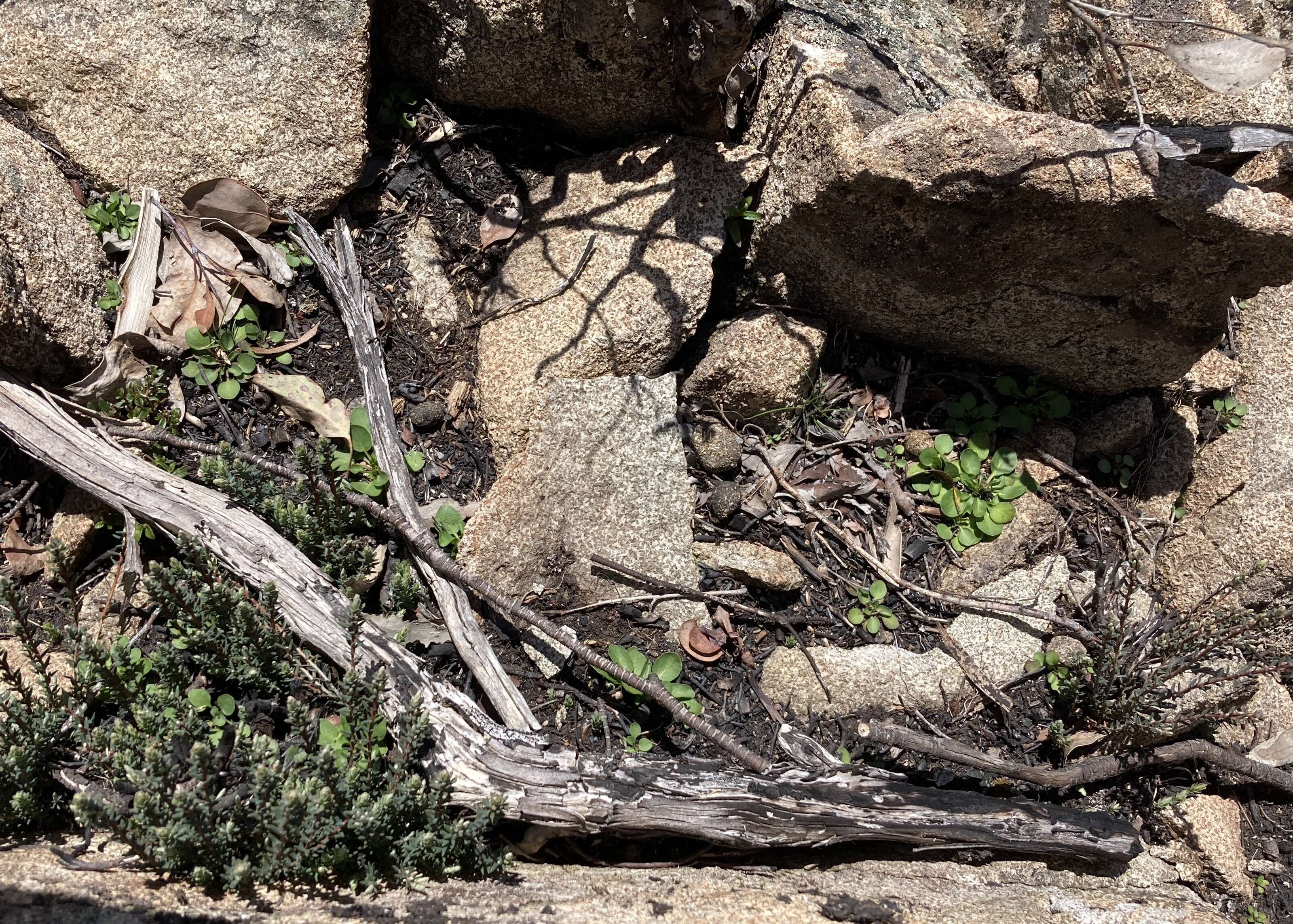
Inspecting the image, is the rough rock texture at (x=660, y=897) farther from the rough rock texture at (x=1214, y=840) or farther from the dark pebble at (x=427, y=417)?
the dark pebble at (x=427, y=417)

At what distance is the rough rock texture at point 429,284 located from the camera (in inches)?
132

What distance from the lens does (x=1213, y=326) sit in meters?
3.16

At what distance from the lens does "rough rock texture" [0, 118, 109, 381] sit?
2.78m

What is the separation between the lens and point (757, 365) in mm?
3287

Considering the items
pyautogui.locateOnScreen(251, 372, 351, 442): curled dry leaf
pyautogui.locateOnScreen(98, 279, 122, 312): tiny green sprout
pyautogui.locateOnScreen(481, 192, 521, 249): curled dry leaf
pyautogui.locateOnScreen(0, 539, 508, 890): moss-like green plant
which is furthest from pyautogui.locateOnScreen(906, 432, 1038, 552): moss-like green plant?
pyautogui.locateOnScreen(98, 279, 122, 312): tiny green sprout

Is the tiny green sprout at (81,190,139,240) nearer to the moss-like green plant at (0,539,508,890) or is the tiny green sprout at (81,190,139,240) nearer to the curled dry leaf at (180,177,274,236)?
the curled dry leaf at (180,177,274,236)

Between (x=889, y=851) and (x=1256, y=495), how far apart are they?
2212 millimetres

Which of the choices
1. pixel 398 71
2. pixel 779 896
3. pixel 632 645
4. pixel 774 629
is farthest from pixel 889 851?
pixel 398 71

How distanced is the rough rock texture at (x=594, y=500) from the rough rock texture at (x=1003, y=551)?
1069 millimetres

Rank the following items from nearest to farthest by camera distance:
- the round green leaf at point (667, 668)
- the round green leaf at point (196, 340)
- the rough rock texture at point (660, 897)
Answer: the rough rock texture at point (660, 897) < the round green leaf at point (667, 668) < the round green leaf at point (196, 340)

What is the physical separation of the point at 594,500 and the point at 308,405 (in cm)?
113

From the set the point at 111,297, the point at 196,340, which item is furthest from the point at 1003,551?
the point at 111,297

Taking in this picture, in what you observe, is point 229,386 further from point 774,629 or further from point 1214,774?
point 1214,774

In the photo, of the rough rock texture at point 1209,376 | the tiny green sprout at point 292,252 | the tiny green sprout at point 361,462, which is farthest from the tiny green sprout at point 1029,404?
the tiny green sprout at point 292,252
